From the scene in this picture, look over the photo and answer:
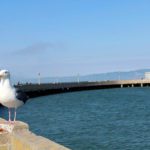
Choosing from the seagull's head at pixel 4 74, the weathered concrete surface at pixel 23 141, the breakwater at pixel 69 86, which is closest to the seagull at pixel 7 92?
the seagull's head at pixel 4 74

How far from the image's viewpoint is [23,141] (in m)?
7.06

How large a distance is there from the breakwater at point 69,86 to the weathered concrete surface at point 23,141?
104m

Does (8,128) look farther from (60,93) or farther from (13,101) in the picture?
(60,93)

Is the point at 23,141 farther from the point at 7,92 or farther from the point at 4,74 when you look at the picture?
the point at 4,74

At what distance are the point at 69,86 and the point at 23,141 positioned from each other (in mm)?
135712

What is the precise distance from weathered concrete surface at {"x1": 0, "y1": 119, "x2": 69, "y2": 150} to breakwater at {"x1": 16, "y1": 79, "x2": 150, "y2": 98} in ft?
343

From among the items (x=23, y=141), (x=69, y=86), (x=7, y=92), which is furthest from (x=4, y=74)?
(x=69, y=86)

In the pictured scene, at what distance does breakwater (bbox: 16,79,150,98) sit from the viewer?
124 metres

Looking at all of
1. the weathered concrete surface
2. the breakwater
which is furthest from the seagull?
the breakwater

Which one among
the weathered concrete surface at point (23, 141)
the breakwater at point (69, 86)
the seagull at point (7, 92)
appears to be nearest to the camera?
the weathered concrete surface at point (23, 141)

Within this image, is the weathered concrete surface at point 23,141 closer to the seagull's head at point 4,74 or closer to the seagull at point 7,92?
the seagull at point 7,92

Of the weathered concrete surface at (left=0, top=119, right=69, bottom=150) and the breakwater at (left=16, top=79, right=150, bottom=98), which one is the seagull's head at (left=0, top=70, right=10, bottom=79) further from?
the breakwater at (left=16, top=79, right=150, bottom=98)

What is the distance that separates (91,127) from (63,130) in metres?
3.52

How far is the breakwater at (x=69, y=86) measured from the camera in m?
124
